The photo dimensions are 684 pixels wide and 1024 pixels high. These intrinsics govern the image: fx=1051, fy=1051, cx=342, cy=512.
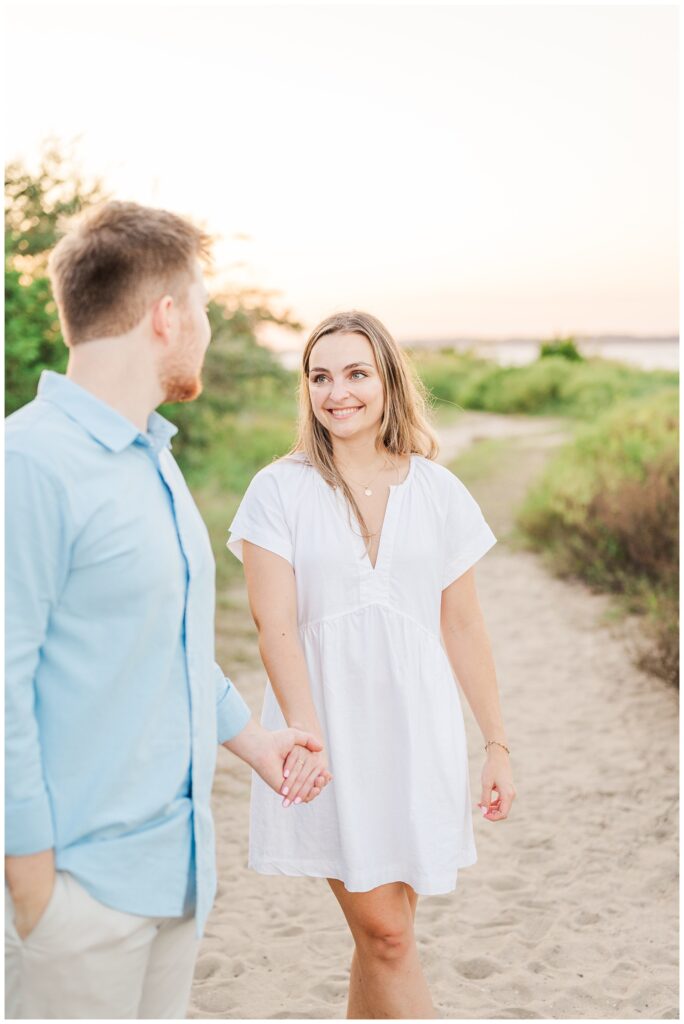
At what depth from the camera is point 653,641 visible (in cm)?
790

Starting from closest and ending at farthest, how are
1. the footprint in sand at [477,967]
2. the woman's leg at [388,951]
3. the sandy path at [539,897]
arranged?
the woman's leg at [388,951], the sandy path at [539,897], the footprint in sand at [477,967]

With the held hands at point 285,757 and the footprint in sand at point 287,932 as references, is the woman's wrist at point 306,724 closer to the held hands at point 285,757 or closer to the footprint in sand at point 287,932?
the held hands at point 285,757

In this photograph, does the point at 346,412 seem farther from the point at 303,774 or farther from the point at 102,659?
the point at 102,659

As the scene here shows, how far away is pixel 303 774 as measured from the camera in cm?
237

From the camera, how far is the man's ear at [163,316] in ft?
5.96

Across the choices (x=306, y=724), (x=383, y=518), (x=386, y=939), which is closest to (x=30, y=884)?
(x=306, y=724)

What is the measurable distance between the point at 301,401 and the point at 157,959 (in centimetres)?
152

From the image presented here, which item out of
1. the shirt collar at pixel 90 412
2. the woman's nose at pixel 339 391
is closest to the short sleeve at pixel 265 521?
the woman's nose at pixel 339 391

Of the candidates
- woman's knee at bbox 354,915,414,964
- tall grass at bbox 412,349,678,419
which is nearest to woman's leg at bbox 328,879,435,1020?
woman's knee at bbox 354,915,414,964

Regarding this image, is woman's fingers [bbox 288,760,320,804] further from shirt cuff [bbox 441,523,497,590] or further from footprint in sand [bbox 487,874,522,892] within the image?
footprint in sand [bbox 487,874,522,892]

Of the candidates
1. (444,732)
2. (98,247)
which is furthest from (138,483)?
(444,732)

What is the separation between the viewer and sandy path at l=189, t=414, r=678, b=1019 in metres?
3.75

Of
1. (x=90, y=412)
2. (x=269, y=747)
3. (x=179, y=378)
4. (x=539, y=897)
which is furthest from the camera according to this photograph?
(x=539, y=897)

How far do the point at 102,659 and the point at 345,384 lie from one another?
3.98ft
